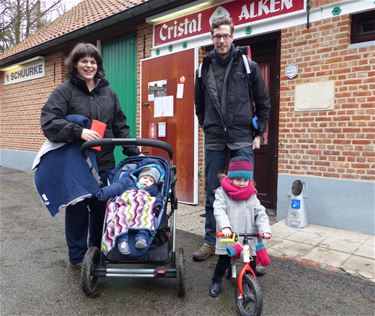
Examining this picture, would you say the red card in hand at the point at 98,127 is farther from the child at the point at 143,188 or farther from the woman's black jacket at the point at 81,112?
the child at the point at 143,188

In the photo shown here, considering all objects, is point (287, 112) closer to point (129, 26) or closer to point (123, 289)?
point (123, 289)

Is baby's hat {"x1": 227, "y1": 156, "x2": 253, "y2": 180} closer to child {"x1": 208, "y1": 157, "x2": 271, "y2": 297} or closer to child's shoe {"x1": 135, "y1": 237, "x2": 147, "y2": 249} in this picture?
child {"x1": 208, "y1": 157, "x2": 271, "y2": 297}

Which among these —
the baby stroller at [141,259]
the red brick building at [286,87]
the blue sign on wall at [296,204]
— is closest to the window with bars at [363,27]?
the red brick building at [286,87]

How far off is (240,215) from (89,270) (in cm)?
121

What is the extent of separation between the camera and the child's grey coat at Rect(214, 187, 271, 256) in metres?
2.76

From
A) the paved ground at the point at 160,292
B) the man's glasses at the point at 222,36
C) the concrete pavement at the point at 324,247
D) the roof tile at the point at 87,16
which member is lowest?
the paved ground at the point at 160,292

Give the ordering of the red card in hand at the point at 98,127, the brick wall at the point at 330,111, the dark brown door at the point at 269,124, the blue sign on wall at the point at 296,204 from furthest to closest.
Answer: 1. the dark brown door at the point at 269,124
2. the blue sign on wall at the point at 296,204
3. the brick wall at the point at 330,111
4. the red card in hand at the point at 98,127

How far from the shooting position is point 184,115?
651 cm

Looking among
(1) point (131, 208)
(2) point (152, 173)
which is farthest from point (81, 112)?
(1) point (131, 208)

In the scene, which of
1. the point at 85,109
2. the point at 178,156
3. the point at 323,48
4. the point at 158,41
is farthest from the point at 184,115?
the point at 85,109

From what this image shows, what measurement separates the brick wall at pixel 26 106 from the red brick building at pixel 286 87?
2.53 meters

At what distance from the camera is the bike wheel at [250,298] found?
2488mm

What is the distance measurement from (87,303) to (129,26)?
6.28 meters

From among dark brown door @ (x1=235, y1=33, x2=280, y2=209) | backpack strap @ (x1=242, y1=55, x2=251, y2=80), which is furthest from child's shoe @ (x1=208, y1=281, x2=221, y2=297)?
dark brown door @ (x1=235, y1=33, x2=280, y2=209)
